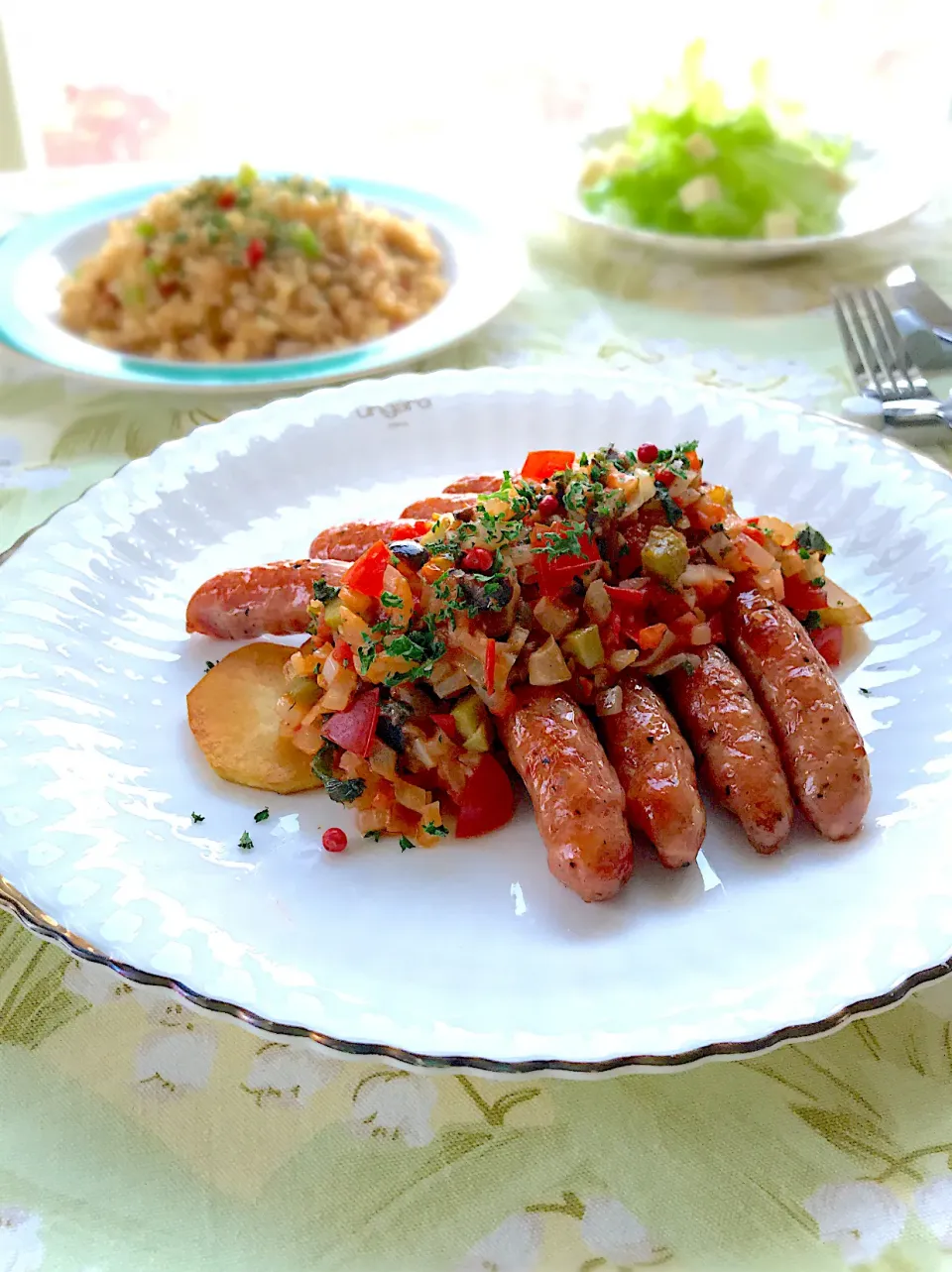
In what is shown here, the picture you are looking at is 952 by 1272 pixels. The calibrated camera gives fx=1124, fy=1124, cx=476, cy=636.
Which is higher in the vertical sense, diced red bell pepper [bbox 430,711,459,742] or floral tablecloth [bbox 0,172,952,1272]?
diced red bell pepper [bbox 430,711,459,742]

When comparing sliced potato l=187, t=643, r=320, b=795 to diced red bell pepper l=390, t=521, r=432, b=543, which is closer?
sliced potato l=187, t=643, r=320, b=795

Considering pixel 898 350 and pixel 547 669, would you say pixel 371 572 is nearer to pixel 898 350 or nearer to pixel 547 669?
pixel 547 669

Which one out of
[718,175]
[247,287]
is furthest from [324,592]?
[718,175]

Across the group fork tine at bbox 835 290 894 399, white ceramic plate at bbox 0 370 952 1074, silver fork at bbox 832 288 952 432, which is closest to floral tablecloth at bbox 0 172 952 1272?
white ceramic plate at bbox 0 370 952 1074

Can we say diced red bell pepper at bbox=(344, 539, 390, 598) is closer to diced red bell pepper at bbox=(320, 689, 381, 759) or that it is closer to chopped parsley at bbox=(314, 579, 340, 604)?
chopped parsley at bbox=(314, 579, 340, 604)

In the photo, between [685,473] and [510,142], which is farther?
[510,142]

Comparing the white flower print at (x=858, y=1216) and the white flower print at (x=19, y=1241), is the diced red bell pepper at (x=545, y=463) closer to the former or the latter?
the white flower print at (x=858, y=1216)

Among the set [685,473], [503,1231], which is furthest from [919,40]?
[503,1231]

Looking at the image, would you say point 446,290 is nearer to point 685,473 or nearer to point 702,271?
point 702,271
